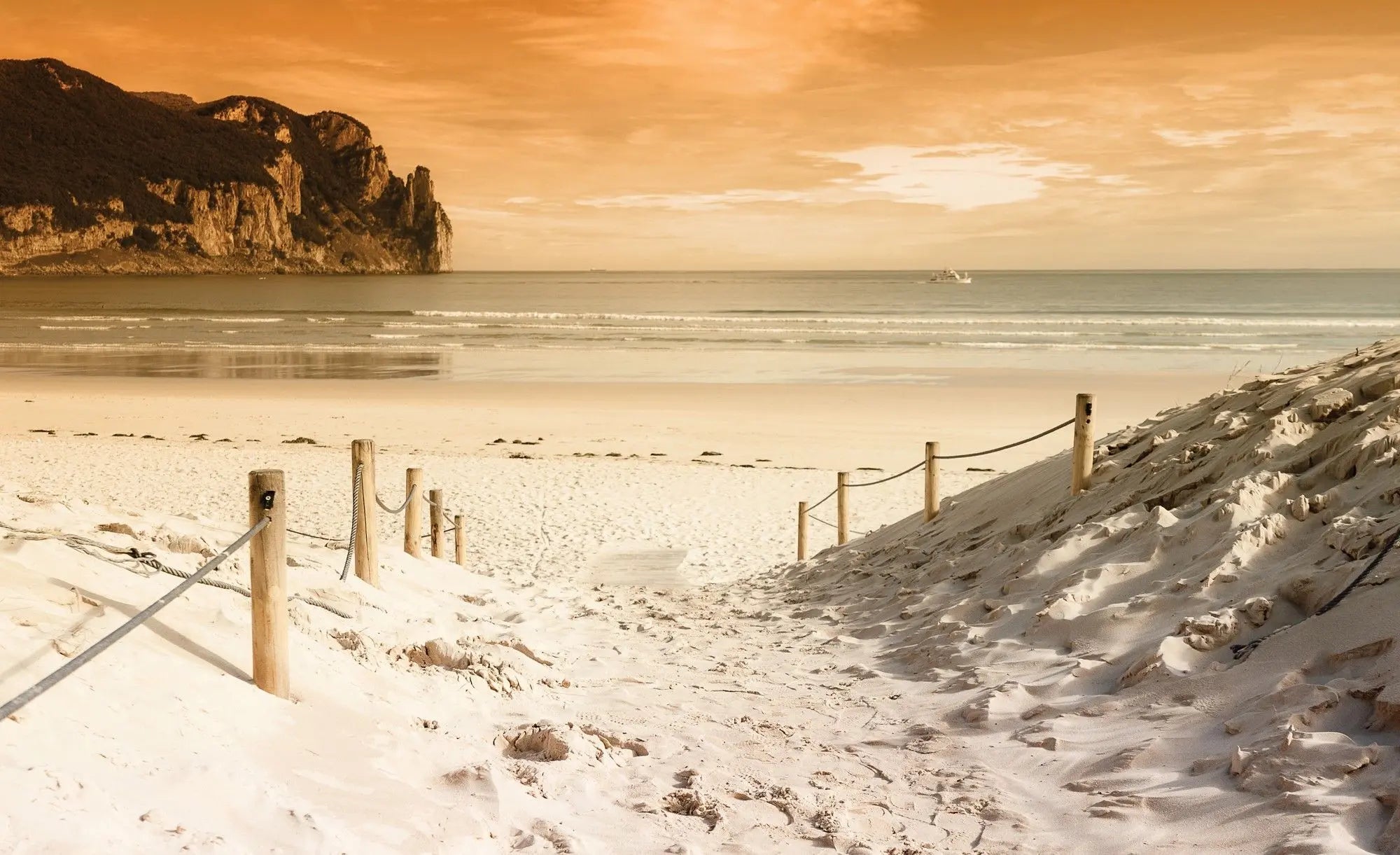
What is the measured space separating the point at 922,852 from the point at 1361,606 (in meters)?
2.21

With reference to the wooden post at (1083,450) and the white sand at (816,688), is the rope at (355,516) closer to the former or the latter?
the white sand at (816,688)

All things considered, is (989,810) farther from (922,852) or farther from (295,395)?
(295,395)

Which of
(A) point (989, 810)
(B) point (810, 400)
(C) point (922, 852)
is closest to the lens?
(C) point (922, 852)

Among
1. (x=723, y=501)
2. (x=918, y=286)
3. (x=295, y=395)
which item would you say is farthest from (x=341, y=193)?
(x=723, y=501)

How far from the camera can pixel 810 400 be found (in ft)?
73.0

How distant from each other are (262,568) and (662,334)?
1491 inches

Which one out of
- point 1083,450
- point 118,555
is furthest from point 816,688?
point 118,555

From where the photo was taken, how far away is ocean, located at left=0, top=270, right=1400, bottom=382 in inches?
1148

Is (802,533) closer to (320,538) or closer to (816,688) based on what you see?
(320,538)

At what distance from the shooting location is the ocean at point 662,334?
29156mm

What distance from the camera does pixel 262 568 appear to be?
383 cm

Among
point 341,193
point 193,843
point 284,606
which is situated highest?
point 341,193

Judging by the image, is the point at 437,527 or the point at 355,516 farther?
the point at 437,527

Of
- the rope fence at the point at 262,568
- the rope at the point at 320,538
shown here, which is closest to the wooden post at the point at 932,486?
the rope fence at the point at 262,568
